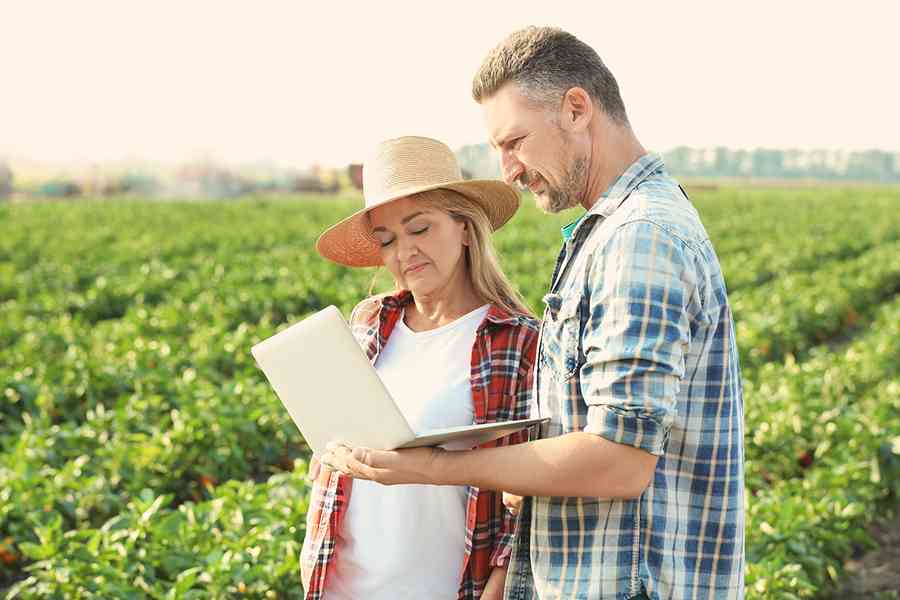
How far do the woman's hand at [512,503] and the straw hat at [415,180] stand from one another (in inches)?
29.1

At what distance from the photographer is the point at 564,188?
181cm

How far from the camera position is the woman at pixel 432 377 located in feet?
7.19

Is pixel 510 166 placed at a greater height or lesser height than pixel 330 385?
greater

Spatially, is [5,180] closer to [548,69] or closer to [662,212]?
[548,69]

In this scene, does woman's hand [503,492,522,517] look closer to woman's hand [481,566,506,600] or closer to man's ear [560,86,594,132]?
woman's hand [481,566,506,600]

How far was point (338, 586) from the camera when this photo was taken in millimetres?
2248

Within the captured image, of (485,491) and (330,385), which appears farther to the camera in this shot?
(485,491)

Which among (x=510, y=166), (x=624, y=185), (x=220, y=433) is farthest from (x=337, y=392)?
(x=220, y=433)

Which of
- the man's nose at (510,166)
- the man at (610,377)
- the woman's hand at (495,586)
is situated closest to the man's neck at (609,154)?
the man at (610,377)

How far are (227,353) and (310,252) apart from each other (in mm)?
10396

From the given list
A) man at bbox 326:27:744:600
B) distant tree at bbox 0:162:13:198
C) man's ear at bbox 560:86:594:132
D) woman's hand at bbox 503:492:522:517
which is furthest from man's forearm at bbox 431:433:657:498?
distant tree at bbox 0:162:13:198

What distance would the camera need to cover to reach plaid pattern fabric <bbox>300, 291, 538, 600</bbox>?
7.11 ft

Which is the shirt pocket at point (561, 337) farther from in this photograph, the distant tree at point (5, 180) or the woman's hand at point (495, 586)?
the distant tree at point (5, 180)

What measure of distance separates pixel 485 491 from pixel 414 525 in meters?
0.20
